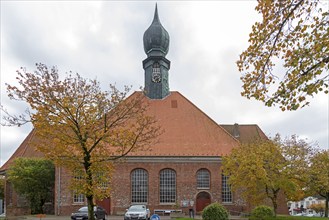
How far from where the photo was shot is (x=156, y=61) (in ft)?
140

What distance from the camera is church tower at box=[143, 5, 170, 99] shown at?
42.4m

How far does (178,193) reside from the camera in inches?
1470

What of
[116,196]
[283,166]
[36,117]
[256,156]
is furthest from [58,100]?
[116,196]

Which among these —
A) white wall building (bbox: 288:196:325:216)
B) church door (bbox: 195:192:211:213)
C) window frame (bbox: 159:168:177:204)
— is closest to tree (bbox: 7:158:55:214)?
window frame (bbox: 159:168:177:204)

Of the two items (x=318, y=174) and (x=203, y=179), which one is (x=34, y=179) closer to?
(x=203, y=179)

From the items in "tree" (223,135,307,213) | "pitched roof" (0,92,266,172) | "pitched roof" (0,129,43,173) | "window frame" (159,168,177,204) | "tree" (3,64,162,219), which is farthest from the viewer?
"pitched roof" (0,129,43,173)

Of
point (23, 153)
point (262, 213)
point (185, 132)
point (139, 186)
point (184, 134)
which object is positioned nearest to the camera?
point (262, 213)

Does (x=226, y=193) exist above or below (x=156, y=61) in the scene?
below

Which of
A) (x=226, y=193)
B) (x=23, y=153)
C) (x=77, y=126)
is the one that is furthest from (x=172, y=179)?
(x=77, y=126)

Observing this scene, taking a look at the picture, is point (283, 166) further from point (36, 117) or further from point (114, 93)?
point (36, 117)

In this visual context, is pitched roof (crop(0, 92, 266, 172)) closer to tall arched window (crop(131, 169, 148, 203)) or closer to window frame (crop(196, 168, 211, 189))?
window frame (crop(196, 168, 211, 189))

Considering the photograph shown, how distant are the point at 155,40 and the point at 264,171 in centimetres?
2279

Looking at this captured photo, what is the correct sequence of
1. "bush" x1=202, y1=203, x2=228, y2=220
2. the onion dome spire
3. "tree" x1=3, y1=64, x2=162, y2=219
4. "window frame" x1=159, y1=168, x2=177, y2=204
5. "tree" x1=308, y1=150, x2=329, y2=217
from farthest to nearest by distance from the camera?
the onion dome spire
"window frame" x1=159, y1=168, x2=177, y2=204
"tree" x1=308, y1=150, x2=329, y2=217
"bush" x1=202, y1=203, x2=228, y2=220
"tree" x1=3, y1=64, x2=162, y2=219

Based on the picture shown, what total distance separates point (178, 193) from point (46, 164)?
12854 mm
